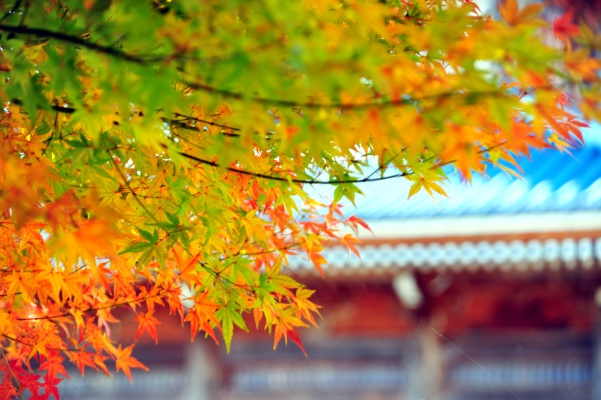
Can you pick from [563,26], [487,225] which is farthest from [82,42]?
[487,225]

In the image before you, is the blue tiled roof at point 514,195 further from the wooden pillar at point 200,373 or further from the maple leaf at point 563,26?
the maple leaf at point 563,26

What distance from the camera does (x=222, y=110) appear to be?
1.04m

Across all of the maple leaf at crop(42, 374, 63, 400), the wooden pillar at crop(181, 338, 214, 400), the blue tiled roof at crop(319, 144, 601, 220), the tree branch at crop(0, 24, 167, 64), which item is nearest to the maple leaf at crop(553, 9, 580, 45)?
the tree branch at crop(0, 24, 167, 64)

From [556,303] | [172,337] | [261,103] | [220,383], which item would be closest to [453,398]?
[556,303]

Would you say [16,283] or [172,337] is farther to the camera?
[172,337]

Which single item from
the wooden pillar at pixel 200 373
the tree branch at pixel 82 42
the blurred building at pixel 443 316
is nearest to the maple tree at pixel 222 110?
the tree branch at pixel 82 42

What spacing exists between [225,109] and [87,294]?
2.11ft

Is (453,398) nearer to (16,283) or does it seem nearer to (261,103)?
(16,283)

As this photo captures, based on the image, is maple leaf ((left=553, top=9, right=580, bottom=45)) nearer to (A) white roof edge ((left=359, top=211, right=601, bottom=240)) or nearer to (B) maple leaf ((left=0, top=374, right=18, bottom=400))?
(B) maple leaf ((left=0, top=374, right=18, bottom=400))

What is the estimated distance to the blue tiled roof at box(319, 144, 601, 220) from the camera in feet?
13.7

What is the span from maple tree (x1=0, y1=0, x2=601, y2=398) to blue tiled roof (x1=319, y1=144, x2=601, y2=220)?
2.83 meters

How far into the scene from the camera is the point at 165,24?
2.32ft

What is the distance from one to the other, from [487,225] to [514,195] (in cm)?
58

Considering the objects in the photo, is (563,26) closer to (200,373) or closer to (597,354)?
(597,354)
